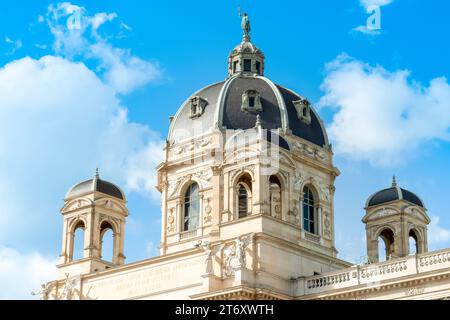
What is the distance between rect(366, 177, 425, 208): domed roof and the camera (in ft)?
230

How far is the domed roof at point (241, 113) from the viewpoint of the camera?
228 ft

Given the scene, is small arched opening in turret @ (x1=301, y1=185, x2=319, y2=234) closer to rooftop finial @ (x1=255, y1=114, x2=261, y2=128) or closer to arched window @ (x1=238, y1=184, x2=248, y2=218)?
arched window @ (x1=238, y1=184, x2=248, y2=218)

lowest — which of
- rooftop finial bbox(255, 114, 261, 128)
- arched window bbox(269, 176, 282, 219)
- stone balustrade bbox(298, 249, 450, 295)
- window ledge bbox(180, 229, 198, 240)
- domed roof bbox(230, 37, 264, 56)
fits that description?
stone balustrade bbox(298, 249, 450, 295)

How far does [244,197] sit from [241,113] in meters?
6.56

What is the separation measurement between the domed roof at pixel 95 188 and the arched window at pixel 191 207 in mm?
4804

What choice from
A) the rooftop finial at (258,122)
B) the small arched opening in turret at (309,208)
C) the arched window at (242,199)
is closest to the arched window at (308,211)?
the small arched opening in turret at (309,208)

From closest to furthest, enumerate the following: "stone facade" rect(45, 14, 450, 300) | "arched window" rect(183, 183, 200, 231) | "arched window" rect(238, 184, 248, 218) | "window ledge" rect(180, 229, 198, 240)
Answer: "stone facade" rect(45, 14, 450, 300), "arched window" rect(238, 184, 248, 218), "window ledge" rect(180, 229, 198, 240), "arched window" rect(183, 183, 200, 231)

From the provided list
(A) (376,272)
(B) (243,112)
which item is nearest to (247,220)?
(A) (376,272)

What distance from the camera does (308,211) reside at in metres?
67.6

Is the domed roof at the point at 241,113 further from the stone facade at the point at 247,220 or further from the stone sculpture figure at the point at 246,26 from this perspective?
the stone sculpture figure at the point at 246,26

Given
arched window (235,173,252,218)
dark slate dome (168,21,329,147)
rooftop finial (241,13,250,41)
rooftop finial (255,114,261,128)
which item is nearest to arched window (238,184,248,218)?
arched window (235,173,252,218)

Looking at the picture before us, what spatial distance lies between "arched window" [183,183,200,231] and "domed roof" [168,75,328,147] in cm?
395

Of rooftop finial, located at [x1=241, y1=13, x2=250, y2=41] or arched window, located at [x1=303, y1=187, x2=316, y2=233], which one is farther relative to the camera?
rooftop finial, located at [x1=241, y1=13, x2=250, y2=41]

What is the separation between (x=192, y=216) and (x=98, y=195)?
21.2 feet
